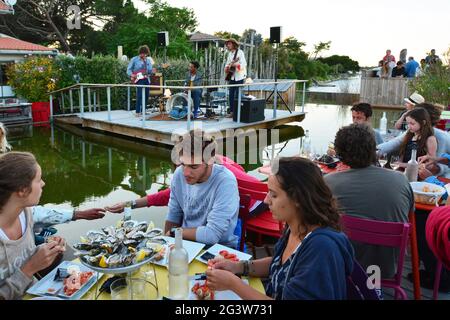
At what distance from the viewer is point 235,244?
218 cm

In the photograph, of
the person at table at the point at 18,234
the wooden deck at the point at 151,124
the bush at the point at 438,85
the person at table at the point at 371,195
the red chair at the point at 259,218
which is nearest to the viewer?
the person at table at the point at 18,234

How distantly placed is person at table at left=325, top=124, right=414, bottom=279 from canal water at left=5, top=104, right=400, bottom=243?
253 centimetres

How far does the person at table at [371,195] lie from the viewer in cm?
200

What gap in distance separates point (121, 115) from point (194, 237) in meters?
8.69

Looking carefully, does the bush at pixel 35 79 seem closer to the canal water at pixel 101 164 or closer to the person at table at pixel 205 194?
the canal water at pixel 101 164

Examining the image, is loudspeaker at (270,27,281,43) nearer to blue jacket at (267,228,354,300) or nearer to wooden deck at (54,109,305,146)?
wooden deck at (54,109,305,146)

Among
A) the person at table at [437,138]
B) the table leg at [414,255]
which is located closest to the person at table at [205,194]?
the table leg at [414,255]

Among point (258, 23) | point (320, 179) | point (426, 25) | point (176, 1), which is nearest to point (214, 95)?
point (426, 25)

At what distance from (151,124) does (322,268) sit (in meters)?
7.69

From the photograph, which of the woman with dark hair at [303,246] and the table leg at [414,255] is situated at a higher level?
the woman with dark hair at [303,246]

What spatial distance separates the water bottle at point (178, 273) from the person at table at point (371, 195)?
98cm

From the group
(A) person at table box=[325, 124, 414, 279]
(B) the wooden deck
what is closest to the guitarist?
(B) the wooden deck

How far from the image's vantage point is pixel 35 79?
429 inches

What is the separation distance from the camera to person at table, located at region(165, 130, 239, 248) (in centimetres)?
204
